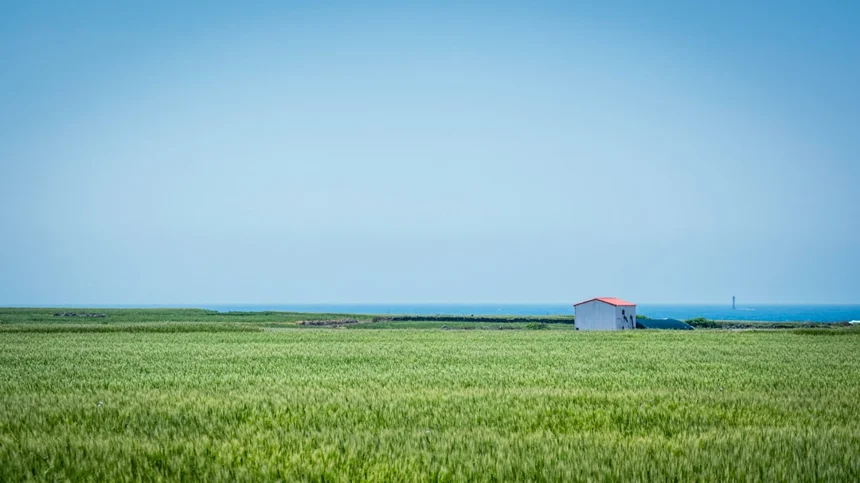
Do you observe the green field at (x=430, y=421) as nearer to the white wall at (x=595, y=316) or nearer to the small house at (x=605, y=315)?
the small house at (x=605, y=315)

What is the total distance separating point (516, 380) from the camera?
16.6 m

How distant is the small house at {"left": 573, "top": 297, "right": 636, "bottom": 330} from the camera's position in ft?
179

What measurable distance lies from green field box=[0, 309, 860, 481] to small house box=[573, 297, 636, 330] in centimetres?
3315

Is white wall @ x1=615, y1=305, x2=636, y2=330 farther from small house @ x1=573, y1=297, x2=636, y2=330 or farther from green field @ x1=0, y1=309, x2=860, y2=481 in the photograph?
green field @ x1=0, y1=309, x2=860, y2=481

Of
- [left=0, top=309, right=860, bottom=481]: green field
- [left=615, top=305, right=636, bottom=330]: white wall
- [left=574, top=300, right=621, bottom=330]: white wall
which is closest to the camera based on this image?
[left=0, top=309, right=860, bottom=481]: green field

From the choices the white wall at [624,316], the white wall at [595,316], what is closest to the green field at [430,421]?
the white wall at [624,316]

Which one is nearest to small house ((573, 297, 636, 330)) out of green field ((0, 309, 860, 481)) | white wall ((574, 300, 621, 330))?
white wall ((574, 300, 621, 330))

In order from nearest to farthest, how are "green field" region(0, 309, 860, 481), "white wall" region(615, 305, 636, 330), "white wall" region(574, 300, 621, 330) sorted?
"green field" region(0, 309, 860, 481) < "white wall" region(615, 305, 636, 330) < "white wall" region(574, 300, 621, 330)

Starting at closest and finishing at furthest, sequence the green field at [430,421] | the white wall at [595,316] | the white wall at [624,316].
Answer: the green field at [430,421] → the white wall at [624,316] → the white wall at [595,316]

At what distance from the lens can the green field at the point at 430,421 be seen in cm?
724

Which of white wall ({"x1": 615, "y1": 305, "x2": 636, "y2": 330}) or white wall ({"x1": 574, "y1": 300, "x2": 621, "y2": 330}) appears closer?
white wall ({"x1": 615, "y1": 305, "x2": 636, "y2": 330})

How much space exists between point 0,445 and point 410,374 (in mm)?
10997

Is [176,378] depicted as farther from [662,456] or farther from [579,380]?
[662,456]

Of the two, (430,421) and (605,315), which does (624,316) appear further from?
(430,421)
